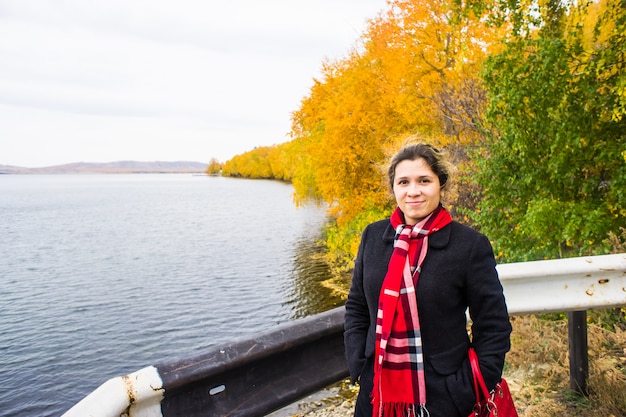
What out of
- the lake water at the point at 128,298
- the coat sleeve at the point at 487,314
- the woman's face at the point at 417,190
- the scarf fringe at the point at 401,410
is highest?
the woman's face at the point at 417,190

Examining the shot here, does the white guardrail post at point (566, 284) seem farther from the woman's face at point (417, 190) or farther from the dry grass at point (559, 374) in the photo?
the woman's face at point (417, 190)

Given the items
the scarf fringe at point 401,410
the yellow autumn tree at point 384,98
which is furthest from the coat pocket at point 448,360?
the yellow autumn tree at point 384,98

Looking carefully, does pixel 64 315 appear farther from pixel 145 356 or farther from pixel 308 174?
pixel 308 174

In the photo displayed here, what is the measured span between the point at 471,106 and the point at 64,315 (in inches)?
577

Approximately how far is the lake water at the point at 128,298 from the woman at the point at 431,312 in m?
2.76

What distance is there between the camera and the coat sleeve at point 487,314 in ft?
6.39

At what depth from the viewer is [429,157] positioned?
2.15 metres

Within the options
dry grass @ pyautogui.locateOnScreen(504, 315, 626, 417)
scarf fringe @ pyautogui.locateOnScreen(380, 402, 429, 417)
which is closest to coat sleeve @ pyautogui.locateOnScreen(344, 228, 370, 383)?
scarf fringe @ pyautogui.locateOnScreen(380, 402, 429, 417)

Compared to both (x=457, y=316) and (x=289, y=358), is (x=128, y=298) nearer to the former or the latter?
(x=289, y=358)

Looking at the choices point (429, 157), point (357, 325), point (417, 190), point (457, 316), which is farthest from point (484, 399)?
point (429, 157)

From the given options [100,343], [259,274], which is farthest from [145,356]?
[259,274]

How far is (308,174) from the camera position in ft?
96.9

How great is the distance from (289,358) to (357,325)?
726 mm

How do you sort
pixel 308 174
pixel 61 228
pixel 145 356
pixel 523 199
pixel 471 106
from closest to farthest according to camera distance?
pixel 523 199, pixel 471 106, pixel 145 356, pixel 308 174, pixel 61 228
